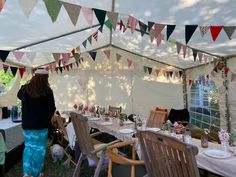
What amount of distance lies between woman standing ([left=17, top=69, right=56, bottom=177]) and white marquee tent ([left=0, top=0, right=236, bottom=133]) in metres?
0.97

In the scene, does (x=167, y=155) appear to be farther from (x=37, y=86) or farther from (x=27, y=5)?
(x=37, y=86)

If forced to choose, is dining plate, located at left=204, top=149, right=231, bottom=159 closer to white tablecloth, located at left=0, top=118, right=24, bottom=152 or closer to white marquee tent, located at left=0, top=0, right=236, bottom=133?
white marquee tent, located at left=0, top=0, right=236, bottom=133

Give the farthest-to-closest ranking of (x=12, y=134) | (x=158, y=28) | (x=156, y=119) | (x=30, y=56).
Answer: (x=30, y=56) → (x=156, y=119) → (x=12, y=134) → (x=158, y=28)

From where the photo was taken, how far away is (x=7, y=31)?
3643mm

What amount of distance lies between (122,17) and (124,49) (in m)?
3.14

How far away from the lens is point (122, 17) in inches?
148

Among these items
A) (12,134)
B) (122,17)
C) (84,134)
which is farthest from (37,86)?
(122,17)

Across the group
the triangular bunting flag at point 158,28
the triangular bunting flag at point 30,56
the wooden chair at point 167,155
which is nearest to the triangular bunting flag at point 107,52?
the triangular bunting flag at point 30,56

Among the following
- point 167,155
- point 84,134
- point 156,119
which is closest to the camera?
point 167,155

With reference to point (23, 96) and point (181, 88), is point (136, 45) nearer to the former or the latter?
point (181, 88)

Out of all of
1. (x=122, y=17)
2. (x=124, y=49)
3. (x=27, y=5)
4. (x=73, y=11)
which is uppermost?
(x=124, y=49)

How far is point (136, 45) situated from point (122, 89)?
5.54 ft

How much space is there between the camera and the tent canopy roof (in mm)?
2914

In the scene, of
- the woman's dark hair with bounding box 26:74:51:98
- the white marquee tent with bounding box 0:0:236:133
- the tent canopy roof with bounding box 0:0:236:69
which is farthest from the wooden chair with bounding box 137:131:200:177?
the tent canopy roof with bounding box 0:0:236:69
